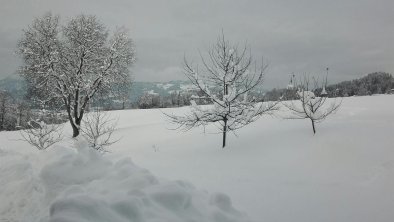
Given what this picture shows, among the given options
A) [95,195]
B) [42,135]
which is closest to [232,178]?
[95,195]

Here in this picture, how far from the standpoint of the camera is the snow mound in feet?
13.5

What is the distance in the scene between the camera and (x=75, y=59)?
23.2 metres

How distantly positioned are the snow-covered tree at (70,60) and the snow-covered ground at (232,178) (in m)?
8.84

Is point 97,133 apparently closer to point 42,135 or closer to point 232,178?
point 42,135

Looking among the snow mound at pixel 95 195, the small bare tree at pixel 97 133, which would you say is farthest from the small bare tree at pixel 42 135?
the snow mound at pixel 95 195

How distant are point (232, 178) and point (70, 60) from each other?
17.3 meters

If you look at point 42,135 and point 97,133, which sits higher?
point 97,133

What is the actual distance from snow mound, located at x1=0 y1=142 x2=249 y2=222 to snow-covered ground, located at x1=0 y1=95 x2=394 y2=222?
16 millimetres

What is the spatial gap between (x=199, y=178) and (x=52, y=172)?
16.7 feet

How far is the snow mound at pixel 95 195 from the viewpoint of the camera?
4125 mm

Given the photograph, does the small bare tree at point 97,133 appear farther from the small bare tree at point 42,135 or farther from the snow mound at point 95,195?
the snow mound at point 95,195

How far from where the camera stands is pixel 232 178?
10.3 meters

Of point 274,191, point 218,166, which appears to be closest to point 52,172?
point 274,191

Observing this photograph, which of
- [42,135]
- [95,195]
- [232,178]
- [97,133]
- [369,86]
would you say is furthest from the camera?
[369,86]
